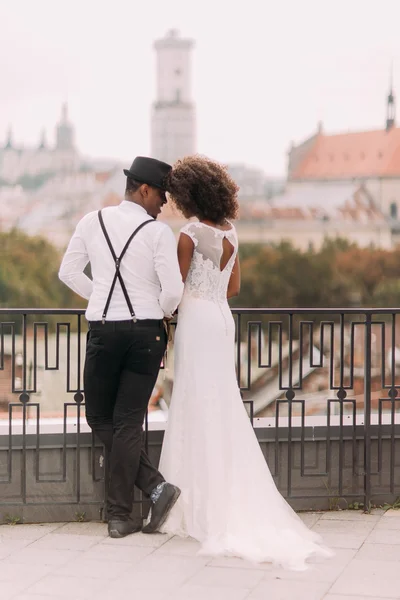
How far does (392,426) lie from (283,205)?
99.2 metres

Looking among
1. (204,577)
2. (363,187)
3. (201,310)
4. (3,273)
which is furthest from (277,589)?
(363,187)

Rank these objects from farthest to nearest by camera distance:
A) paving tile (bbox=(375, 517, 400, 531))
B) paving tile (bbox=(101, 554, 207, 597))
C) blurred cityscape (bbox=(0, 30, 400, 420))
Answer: blurred cityscape (bbox=(0, 30, 400, 420)) < paving tile (bbox=(375, 517, 400, 531)) < paving tile (bbox=(101, 554, 207, 597))

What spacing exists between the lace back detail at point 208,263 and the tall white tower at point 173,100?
112124mm

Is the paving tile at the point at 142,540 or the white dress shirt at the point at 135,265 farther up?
the white dress shirt at the point at 135,265

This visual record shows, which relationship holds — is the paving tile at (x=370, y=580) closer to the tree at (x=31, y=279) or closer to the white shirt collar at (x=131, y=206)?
the white shirt collar at (x=131, y=206)

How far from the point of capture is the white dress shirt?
4004 mm

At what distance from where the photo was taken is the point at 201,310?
165 inches

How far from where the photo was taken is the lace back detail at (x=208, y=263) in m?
4.12

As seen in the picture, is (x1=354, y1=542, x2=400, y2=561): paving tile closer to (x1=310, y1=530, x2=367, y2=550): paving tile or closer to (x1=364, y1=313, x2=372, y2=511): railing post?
(x1=310, y1=530, x2=367, y2=550): paving tile

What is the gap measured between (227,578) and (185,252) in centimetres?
132

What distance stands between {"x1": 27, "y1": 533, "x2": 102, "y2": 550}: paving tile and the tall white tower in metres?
112

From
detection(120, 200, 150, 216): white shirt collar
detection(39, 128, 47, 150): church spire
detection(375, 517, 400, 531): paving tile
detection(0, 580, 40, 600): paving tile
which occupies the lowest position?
detection(375, 517, 400, 531): paving tile

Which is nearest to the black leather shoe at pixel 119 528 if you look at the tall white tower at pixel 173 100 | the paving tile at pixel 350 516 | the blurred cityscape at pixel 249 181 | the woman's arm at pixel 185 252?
the paving tile at pixel 350 516

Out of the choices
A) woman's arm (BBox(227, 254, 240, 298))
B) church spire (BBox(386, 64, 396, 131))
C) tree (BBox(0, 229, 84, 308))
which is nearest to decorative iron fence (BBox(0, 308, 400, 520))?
woman's arm (BBox(227, 254, 240, 298))
